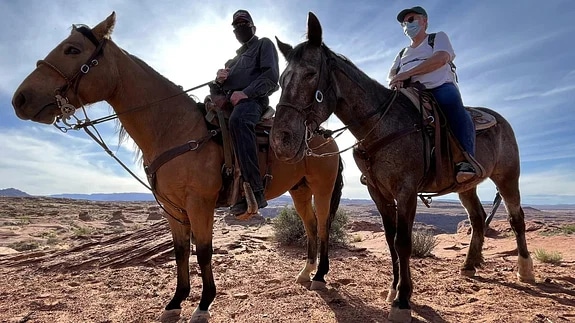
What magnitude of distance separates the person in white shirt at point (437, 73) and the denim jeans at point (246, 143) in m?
1.71

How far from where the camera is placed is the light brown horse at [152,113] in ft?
11.0

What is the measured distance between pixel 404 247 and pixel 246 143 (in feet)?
6.37

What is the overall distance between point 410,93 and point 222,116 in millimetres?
2119

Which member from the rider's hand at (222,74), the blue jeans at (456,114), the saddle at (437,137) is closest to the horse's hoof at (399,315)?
the saddle at (437,137)

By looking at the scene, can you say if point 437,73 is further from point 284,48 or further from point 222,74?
point 222,74

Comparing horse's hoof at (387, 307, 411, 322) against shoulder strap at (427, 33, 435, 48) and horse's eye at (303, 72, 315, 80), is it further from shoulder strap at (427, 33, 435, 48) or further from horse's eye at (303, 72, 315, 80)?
shoulder strap at (427, 33, 435, 48)

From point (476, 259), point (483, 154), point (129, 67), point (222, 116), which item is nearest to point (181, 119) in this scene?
point (222, 116)

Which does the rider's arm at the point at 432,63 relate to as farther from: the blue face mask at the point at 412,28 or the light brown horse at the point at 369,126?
the blue face mask at the point at 412,28

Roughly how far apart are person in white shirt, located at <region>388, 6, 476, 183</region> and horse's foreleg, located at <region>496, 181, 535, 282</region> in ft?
7.09

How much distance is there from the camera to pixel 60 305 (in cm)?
459

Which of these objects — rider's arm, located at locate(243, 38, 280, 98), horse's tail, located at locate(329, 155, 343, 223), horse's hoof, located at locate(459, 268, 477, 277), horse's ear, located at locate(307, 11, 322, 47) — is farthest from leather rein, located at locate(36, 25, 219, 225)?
horse's hoof, located at locate(459, 268, 477, 277)

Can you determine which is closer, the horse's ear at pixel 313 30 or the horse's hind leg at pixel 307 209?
the horse's ear at pixel 313 30

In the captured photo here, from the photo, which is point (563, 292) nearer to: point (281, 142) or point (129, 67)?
point (281, 142)

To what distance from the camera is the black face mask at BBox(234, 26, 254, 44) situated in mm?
4529
